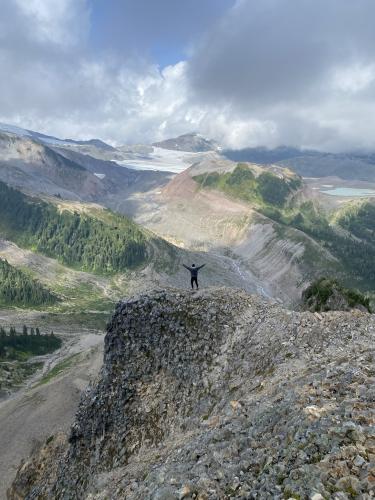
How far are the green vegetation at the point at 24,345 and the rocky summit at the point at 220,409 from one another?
385 ft

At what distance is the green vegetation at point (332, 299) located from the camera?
9788 cm

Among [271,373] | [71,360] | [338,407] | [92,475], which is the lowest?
[71,360]

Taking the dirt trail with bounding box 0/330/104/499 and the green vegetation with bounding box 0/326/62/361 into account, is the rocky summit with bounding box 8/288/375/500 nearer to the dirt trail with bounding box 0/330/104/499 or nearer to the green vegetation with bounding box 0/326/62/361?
the dirt trail with bounding box 0/330/104/499

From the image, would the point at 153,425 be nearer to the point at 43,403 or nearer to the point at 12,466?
the point at 12,466

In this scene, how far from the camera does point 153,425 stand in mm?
37719

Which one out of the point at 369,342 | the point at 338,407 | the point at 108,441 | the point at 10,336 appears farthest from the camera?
the point at 10,336

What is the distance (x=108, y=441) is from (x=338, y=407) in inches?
1029

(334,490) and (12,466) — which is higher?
(334,490)

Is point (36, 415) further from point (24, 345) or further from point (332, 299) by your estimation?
point (24, 345)

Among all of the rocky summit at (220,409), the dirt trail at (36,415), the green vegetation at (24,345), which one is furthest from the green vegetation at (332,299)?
the green vegetation at (24,345)

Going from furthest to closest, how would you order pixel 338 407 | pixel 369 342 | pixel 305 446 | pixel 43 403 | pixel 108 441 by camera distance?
pixel 43 403 < pixel 108 441 < pixel 369 342 < pixel 338 407 < pixel 305 446

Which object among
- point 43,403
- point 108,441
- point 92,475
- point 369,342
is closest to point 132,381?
point 108,441

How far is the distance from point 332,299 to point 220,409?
76237 mm

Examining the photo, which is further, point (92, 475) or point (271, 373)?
point (92, 475)
